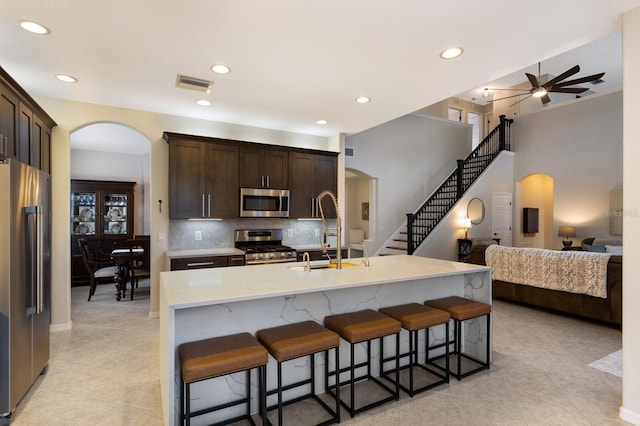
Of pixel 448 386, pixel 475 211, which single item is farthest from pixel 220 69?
pixel 475 211

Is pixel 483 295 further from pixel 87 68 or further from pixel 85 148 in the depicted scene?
pixel 85 148

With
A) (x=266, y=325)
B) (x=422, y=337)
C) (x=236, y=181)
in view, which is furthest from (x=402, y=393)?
(x=236, y=181)

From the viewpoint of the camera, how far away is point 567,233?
7723 mm

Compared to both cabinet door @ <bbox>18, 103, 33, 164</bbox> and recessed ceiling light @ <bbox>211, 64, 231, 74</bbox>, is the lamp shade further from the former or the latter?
cabinet door @ <bbox>18, 103, 33, 164</bbox>

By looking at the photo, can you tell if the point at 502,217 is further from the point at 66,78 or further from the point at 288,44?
the point at 66,78

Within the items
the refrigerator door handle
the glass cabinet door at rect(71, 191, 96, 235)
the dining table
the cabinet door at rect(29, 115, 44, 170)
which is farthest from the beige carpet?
the glass cabinet door at rect(71, 191, 96, 235)

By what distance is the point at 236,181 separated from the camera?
4840mm

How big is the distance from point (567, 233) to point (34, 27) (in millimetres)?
9559

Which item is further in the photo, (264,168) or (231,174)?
(264,168)

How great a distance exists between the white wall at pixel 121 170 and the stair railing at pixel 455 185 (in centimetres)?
607

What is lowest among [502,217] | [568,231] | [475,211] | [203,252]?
[203,252]

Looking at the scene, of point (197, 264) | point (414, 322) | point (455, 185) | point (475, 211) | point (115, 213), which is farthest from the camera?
point (455, 185)

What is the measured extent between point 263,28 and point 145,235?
6519mm

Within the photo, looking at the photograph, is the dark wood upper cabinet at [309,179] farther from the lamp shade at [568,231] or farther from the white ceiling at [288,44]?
the lamp shade at [568,231]
